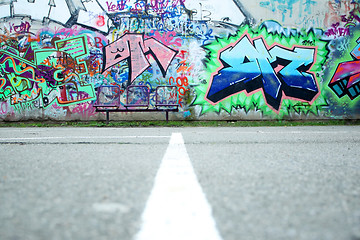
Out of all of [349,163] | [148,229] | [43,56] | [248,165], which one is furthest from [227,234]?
[43,56]

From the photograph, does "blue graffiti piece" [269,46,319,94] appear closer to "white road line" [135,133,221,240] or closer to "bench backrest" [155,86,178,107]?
"bench backrest" [155,86,178,107]

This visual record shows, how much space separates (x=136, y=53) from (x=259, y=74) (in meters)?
4.13

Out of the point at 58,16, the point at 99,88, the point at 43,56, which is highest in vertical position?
the point at 58,16

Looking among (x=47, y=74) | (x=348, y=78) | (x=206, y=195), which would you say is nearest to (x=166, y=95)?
(x=47, y=74)

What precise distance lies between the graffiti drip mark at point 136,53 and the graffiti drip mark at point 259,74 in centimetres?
171

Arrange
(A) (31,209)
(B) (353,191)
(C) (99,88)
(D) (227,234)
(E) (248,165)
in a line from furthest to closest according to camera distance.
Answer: (C) (99,88)
(E) (248,165)
(B) (353,191)
(A) (31,209)
(D) (227,234)

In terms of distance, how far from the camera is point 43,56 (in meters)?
10.2

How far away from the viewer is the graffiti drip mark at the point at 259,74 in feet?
33.0

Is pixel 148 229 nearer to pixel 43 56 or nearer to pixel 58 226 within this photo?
pixel 58 226

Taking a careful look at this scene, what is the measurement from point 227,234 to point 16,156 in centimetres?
219

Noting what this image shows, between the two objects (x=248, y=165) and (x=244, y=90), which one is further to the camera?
(x=244, y=90)

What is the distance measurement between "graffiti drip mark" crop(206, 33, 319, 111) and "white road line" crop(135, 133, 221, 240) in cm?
871

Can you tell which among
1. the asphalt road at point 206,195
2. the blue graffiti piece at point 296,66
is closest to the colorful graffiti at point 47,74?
the blue graffiti piece at point 296,66

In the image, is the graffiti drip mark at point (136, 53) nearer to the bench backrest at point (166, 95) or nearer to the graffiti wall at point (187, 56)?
the graffiti wall at point (187, 56)
